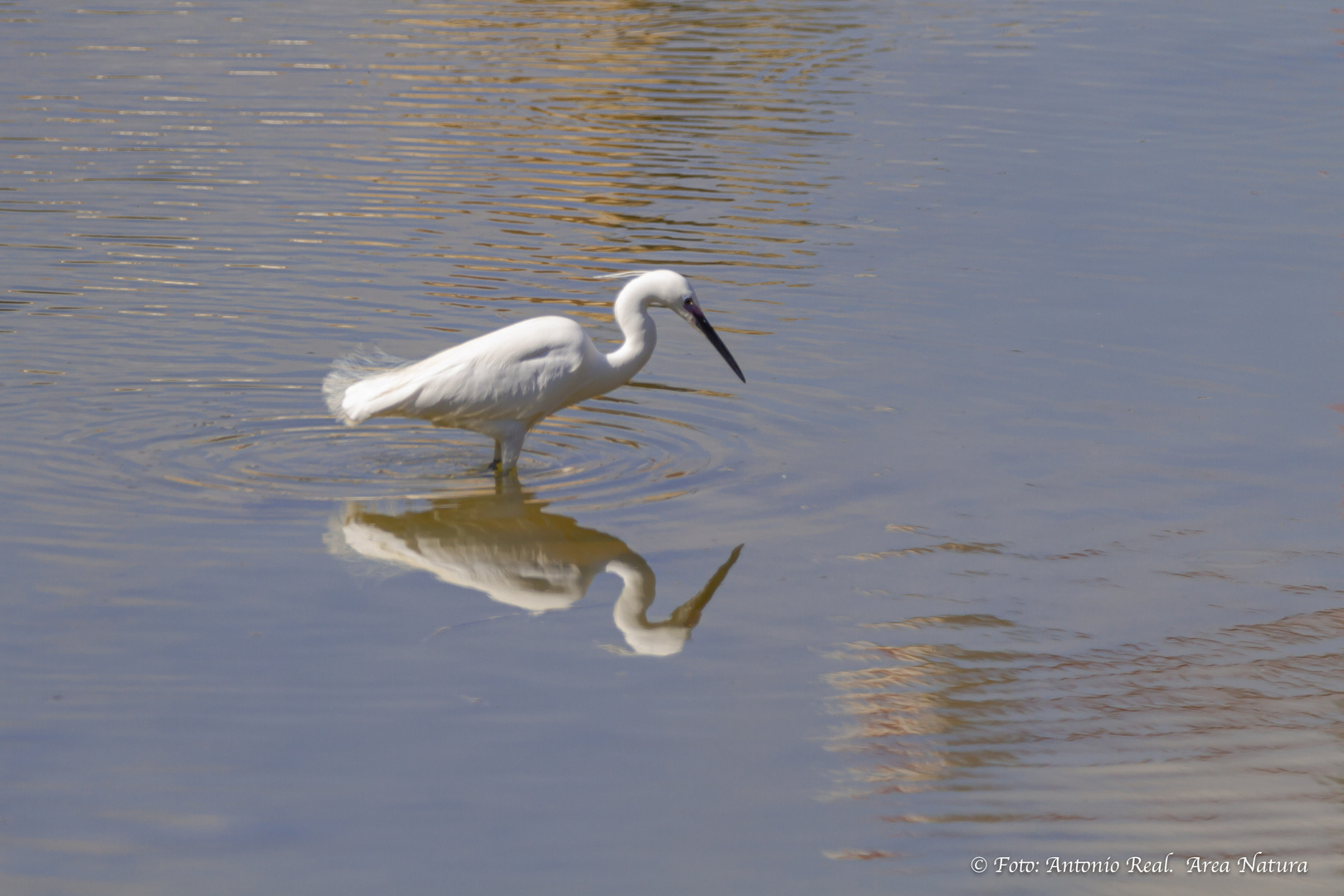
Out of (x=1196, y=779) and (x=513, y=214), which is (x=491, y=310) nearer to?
(x=513, y=214)

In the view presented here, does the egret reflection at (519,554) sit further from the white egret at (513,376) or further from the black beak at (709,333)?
the black beak at (709,333)

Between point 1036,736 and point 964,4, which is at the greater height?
point 964,4

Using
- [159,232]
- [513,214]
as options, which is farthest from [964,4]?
[159,232]

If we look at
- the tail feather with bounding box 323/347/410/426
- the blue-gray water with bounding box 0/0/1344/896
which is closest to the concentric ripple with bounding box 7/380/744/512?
the blue-gray water with bounding box 0/0/1344/896

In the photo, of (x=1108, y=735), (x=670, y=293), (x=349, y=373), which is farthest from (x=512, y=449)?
(x=1108, y=735)

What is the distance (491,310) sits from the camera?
32.9 ft

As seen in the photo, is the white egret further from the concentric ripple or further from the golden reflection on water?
the golden reflection on water

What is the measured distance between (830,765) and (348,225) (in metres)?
7.96

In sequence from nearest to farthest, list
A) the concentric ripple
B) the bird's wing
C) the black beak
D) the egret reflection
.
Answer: the egret reflection < the concentric ripple < the bird's wing < the black beak

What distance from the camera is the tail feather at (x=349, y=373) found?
7824mm

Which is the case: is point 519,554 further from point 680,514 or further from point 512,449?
point 512,449

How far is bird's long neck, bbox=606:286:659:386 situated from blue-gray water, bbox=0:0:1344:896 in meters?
0.50

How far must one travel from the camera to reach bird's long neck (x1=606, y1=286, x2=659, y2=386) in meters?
7.82

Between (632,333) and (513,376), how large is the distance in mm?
691
